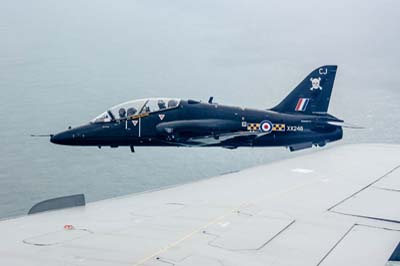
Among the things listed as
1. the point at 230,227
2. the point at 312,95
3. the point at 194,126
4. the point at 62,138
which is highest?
the point at 312,95

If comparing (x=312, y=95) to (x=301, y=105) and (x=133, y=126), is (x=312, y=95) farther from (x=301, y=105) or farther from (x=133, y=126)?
(x=133, y=126)

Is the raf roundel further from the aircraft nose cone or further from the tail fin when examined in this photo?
the aircraft nose cone

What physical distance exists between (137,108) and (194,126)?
69.8 inches

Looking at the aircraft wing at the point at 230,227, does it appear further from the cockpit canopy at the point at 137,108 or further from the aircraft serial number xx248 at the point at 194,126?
the cockpit canopy at the point at 137,108

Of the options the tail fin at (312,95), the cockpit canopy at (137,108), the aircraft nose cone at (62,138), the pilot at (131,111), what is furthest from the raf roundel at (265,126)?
the aircraft nose cone at (62,138)

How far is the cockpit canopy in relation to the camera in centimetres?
1320

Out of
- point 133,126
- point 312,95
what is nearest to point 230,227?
point 133,126

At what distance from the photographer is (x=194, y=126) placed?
13.2 meters

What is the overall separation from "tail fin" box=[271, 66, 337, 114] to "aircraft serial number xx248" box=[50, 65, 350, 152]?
29 centimetres

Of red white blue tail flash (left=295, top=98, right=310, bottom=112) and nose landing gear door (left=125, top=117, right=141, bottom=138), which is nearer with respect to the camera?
nose landing gear door (left=125, top=117, right=141, bottom=138)

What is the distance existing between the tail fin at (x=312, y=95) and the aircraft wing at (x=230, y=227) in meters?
6.38

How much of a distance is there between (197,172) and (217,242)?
15.2 meters

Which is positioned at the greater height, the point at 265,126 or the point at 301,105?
the point at 301,105

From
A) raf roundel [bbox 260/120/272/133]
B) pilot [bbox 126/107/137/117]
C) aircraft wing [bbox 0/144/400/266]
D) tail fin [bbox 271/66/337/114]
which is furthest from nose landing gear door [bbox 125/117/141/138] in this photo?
aircraft wing [bbox 0/144/400/266]
